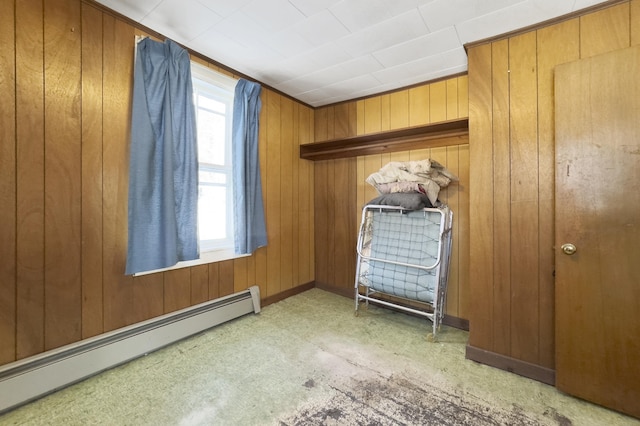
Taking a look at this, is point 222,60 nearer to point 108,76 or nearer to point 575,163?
point 108,76

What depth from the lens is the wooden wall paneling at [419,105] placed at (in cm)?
266

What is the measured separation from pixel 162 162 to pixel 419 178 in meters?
2.11

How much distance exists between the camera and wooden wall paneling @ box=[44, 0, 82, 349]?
1.55 m

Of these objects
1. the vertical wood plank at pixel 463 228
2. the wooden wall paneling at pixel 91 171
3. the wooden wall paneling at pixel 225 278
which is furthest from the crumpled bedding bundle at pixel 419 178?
the wooden wall paneling at pixel 91 171

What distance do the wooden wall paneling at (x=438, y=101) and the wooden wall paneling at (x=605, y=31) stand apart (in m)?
1.01

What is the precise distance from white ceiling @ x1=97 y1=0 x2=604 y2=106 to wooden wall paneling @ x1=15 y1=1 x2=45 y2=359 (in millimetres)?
512

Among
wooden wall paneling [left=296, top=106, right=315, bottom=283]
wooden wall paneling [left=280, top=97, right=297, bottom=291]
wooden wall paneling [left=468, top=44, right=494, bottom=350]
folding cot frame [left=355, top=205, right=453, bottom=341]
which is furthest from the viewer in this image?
wooden wall paneling [left=296, top=106, right=315, bottom=283]

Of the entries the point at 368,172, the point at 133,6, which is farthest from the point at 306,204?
the point at 133,6

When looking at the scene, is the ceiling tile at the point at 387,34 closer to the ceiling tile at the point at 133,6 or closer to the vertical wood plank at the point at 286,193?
the vertical wood plank at the point at 286,193

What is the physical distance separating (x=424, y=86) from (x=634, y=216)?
1.92 meters

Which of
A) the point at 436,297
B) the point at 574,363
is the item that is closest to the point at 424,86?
the point at 436,297

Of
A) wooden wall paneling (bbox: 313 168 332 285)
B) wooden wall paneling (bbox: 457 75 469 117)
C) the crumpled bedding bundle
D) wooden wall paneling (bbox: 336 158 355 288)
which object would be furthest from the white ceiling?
wooden wall paneling (bbox: 313 168 332 285)

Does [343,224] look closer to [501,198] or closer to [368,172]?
[368,172]

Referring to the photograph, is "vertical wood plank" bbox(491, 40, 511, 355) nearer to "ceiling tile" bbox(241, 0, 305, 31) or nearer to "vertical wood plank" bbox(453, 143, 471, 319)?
"vertical wood plank" bbox(453, 143, 471, 319)
